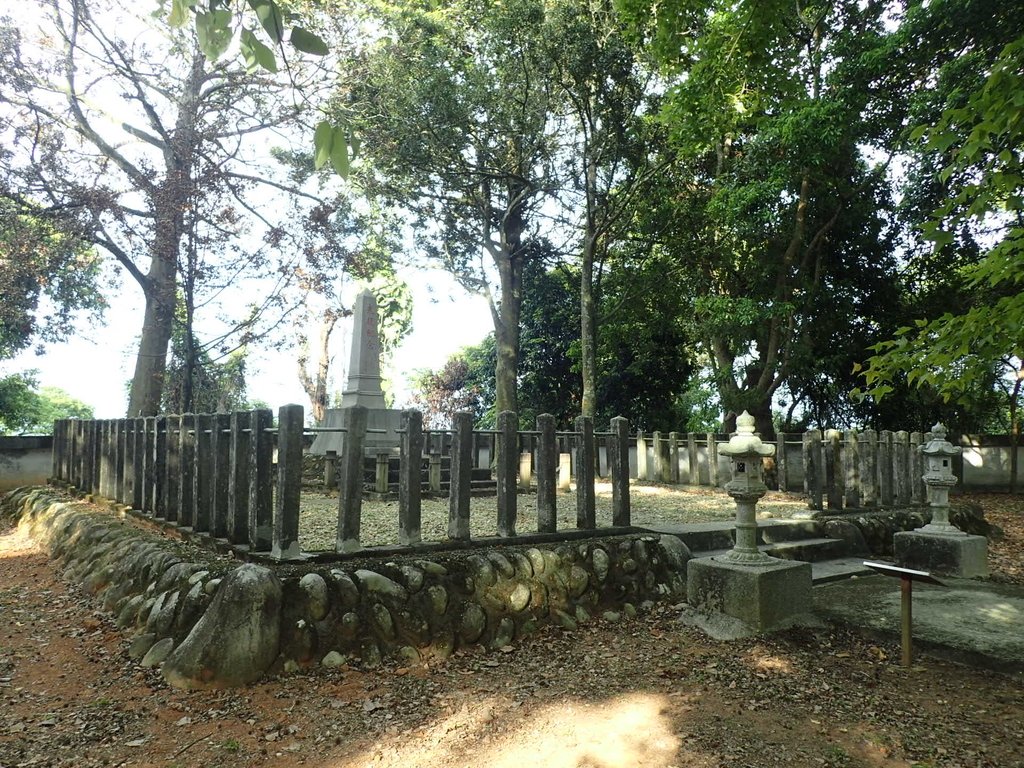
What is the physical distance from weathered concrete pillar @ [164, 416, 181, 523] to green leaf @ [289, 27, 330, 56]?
5446mm

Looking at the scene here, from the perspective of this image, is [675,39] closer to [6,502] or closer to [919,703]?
[919,703]

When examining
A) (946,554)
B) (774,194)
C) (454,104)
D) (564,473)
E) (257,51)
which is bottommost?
(946,554)

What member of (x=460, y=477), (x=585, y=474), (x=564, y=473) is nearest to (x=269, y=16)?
(x=460, y=477)

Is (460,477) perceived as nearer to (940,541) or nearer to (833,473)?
(833,473)

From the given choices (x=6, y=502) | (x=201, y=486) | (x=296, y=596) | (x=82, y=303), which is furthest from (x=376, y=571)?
(x=82, y=303)

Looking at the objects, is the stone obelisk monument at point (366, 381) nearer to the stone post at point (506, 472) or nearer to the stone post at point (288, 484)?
the stone post at point (506, 472)

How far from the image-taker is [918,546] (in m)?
7.40

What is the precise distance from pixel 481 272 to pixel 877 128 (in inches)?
360

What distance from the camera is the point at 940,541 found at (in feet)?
23.8

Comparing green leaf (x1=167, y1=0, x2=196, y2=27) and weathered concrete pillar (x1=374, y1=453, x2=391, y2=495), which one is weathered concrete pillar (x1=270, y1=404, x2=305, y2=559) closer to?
green leaf (x1=167, y1=0, x2=196, y2=27)

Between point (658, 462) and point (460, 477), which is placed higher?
point (460, 477)

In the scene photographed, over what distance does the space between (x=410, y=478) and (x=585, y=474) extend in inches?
70.2

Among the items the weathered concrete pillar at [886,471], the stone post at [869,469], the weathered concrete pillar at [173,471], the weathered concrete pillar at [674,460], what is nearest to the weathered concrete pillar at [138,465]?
the weathered concrete pillar at [173,471]

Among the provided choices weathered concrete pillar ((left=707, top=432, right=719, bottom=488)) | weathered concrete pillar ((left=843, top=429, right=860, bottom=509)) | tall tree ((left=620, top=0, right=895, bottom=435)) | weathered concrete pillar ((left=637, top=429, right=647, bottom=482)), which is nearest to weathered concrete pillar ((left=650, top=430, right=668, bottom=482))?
weathered concrete pillar ((left=637, top=429, right=647, bottom=482))
